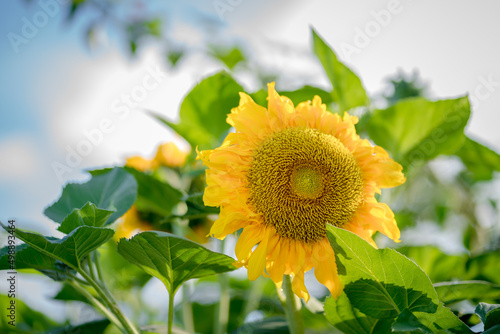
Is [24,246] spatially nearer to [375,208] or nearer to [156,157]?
[375,208]

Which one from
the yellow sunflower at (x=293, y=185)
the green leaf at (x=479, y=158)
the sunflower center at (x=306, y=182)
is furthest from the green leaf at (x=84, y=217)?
the green leaf at (x=479, y=158)

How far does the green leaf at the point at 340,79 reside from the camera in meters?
1.00

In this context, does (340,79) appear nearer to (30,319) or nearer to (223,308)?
(223,308)

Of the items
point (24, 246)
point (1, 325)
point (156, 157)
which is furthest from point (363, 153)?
point (1, 325)

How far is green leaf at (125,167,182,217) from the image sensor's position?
90 centimetres

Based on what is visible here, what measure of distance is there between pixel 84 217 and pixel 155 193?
29 centimetres

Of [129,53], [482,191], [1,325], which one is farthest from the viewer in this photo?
[482,191]

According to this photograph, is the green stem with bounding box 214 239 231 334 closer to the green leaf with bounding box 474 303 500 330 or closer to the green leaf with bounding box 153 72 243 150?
the green leaf with bounding box 153 72 243 150

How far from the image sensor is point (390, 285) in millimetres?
620

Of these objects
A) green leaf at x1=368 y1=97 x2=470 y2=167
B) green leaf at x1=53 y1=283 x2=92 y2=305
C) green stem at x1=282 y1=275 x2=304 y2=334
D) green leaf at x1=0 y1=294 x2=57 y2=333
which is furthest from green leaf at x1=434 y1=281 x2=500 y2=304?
green leaf at x1=0 y1=294 x2=57 y2=333

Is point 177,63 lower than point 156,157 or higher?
higher

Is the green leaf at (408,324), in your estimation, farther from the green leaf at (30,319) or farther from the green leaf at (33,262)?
the green leaf at (30,319)

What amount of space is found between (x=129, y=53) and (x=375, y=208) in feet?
4.41

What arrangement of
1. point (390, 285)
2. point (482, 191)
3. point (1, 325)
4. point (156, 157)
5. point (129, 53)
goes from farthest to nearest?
point (482, 191)
point (129, 53)
point (156, 157)
point (1, 325)
point (390, 285)
